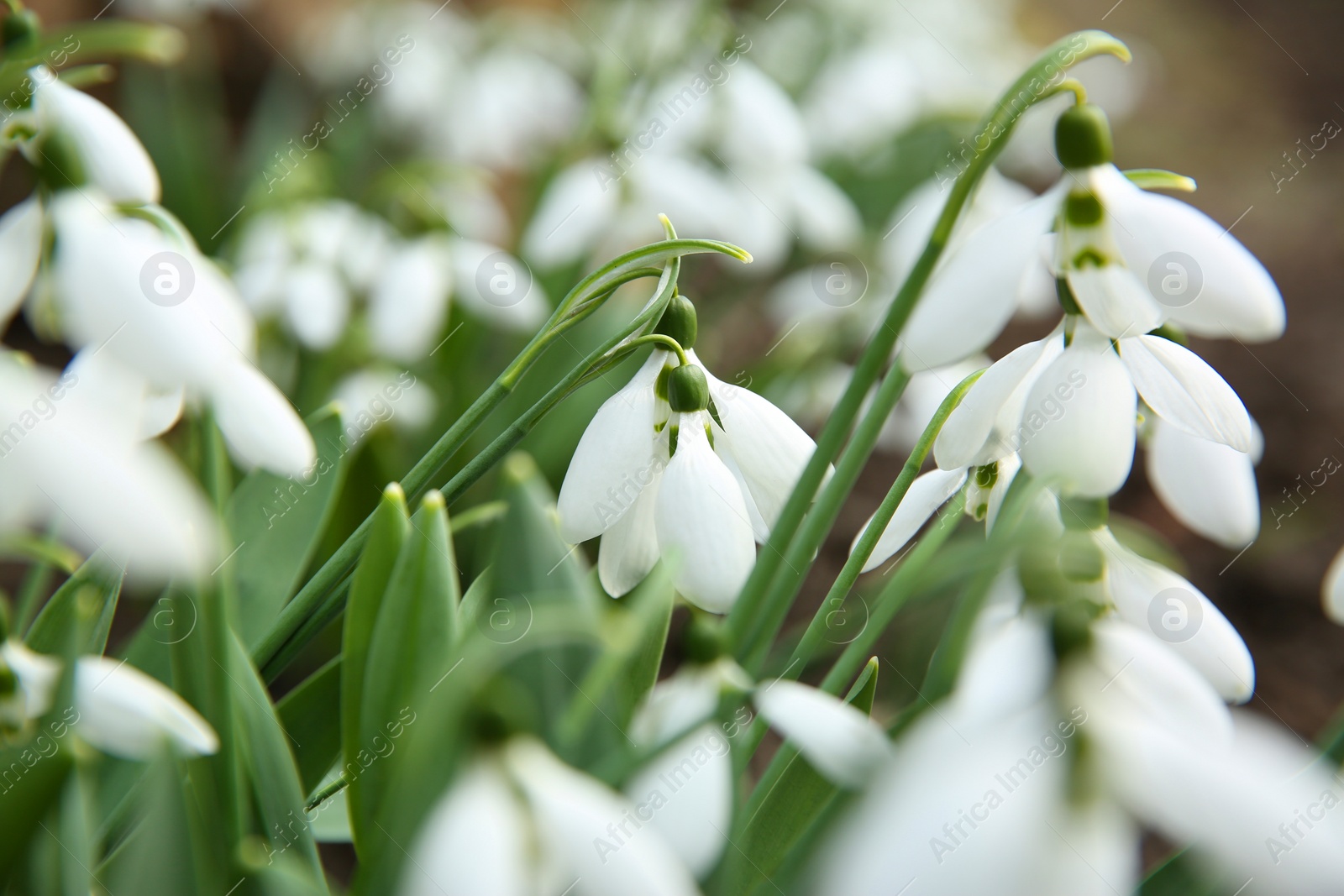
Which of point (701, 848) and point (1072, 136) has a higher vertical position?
point (1072, 136)

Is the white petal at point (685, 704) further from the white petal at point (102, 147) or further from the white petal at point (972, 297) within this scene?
the white petal at point (102, 147)

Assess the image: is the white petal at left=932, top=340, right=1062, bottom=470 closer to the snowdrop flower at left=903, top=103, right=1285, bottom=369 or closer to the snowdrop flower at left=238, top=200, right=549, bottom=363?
the snowdrop flower at left=903, top=103, right=1285, bottom=369

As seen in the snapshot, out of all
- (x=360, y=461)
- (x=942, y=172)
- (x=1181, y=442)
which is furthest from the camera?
(x=942, y=172)

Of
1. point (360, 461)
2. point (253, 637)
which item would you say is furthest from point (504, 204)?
point (253, 637)

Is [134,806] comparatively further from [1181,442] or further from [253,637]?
[1181,442]

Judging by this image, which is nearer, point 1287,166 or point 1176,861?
point 1176,861

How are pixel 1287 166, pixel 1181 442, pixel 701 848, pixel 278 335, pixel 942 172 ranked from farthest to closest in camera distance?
pixel 1287 166
pixel 942 172
pixel 278 335
pixel 1181 442
pixel 701 848

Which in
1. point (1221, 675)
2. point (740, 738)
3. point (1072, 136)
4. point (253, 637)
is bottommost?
point (253, 637)
